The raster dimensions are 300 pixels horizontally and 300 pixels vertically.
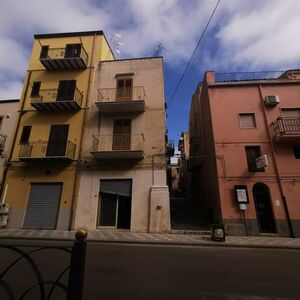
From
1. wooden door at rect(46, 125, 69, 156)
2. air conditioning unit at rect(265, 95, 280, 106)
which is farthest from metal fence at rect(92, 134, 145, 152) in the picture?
air conditioning unit at rect(265, 95, 280, 106)

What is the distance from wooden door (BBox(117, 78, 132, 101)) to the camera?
52.5 feet

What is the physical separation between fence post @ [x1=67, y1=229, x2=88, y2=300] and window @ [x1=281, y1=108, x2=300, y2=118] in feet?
52.6

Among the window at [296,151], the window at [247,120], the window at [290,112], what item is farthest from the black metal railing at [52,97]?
the window at [296,151]

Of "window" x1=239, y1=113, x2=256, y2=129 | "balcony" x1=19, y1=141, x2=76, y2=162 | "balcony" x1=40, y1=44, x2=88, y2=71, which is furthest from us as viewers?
"balcony" x1=40, y1=44, x2=88, y2=71

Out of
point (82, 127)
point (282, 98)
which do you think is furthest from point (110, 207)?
point (282, 98)

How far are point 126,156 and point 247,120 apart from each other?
8455mm

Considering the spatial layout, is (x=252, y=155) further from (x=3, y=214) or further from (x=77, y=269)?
(x=3, y=214)

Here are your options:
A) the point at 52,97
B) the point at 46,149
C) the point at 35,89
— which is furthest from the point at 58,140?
the point at 35,89

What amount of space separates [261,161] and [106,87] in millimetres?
11550

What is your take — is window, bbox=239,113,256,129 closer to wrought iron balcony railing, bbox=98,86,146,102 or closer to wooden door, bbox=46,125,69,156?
wrought iron balcony railing, bbox=98,86,146,102

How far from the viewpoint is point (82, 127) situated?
608 inches

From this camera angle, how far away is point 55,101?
15453 millimetres

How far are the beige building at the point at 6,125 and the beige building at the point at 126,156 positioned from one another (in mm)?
5433

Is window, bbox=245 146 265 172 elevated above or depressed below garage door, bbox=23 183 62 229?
above
